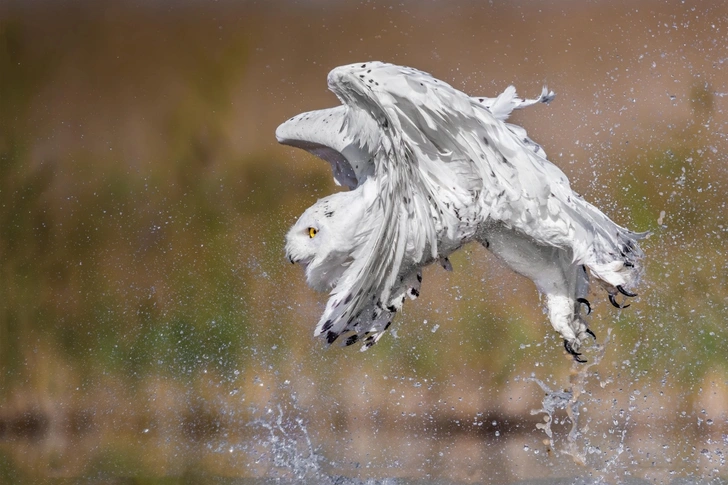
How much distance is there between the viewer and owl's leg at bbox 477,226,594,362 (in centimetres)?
343

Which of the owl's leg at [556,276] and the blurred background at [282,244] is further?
the blurred background at [282,244]

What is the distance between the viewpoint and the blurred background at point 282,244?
5996 millimetres

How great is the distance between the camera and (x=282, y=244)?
6414 mm

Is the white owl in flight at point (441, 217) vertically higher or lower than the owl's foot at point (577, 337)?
higher

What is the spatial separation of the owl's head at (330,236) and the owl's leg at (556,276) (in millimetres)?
509

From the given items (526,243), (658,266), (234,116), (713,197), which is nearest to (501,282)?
(658,266)

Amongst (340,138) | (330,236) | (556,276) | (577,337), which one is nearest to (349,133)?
(340,138)

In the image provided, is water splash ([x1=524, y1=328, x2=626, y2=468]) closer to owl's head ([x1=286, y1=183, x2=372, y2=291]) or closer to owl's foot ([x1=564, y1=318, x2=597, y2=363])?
owl's foot ([x1=564, y1=318, x2=597, y2=363])

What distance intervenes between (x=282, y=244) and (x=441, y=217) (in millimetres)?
3224

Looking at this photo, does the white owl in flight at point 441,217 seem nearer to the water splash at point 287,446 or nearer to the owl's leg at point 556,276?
the owl's leg at point 556,276

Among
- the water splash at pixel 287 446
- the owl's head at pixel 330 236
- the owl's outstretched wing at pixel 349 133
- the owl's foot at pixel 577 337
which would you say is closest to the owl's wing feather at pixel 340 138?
the owl's outstretched wing at pixel 349 133

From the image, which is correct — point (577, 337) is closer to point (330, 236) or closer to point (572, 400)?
point (330, 236)

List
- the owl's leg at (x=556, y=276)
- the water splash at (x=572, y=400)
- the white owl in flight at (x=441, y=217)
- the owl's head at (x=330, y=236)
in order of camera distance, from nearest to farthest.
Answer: the white owl in flight at (x=441, y=217)
the owl's head at (x=330, y=236)
the owl's leg at (x=556, y=276)
the water splash at (x=572, y=400)

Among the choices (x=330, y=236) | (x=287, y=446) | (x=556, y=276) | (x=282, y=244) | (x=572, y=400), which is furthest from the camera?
(x=282, y=244)
